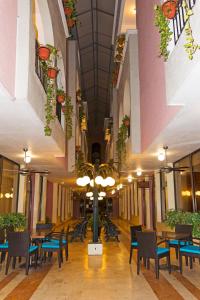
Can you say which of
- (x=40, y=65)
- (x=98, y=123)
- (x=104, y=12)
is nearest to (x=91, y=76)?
(x=104, y=12)

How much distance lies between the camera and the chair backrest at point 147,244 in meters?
5.51

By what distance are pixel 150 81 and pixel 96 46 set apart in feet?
36.1

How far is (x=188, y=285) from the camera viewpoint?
4.89 metres

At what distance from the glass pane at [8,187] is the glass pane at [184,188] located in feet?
15.8

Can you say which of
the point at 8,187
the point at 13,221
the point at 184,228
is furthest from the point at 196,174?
the point at 8,187

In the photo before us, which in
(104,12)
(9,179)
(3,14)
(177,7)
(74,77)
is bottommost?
(9,179)

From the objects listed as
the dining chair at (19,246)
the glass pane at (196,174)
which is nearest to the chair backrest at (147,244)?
the dining chair at (19,246)

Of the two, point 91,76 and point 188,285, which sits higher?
point 91,76

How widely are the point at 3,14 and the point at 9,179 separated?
20.6 feet

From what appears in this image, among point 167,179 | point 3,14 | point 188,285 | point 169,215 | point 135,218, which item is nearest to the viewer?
point 3,14

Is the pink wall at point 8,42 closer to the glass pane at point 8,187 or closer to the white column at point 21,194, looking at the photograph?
the glass pane at point 8,187

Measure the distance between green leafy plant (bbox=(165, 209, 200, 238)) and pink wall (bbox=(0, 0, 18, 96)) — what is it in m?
4.92

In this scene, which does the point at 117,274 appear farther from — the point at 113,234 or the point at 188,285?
the point at 113,234

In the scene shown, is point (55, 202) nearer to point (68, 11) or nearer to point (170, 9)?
point (68, 11)
